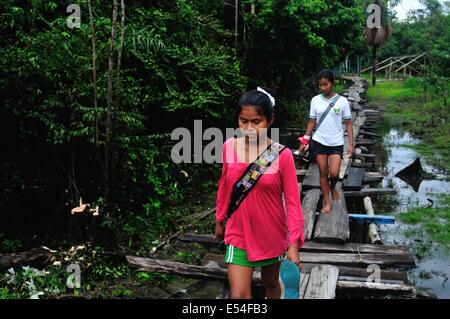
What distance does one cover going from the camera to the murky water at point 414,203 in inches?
225

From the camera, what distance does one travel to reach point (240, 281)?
3131 millimetres

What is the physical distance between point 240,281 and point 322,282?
1633 mm

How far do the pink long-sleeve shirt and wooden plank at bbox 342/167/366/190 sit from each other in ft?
17.0

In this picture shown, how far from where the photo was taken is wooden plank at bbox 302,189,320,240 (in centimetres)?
598

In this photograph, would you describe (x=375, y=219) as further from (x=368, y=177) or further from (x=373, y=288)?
(x=368, y=177)

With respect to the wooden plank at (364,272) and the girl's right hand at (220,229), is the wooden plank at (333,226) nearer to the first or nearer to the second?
the wooden plank at (364,272)

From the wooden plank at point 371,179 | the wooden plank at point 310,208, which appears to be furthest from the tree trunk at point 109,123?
the wooden plank at point 371,179

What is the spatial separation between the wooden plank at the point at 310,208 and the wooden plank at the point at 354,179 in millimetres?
922

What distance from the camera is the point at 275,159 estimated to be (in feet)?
10.3

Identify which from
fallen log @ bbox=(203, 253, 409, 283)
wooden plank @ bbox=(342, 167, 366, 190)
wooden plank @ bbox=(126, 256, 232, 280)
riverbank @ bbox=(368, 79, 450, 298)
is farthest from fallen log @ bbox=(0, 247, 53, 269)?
wooden plank @ bbox=(342, 167, 366, 190)

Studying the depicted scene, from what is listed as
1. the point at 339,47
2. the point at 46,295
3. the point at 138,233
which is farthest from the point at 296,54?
the point at 46,295

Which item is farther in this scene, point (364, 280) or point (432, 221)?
point (432, 221)

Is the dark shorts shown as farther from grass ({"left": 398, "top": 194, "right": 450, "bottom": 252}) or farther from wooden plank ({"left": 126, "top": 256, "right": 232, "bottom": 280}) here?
wooden plank ({"left": 126, "top": 256, "right": 232, "bottom": 280})

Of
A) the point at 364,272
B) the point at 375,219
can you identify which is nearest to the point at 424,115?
the point at 375,219
